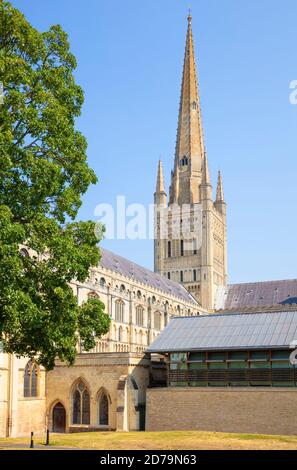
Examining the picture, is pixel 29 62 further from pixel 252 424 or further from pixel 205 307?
pixel 205 307

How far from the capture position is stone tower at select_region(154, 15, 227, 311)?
107000 millimetres

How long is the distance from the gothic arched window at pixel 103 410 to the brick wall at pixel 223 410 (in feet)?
13.0

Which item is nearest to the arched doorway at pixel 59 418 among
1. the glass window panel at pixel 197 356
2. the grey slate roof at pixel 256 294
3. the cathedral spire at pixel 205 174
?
the glass window panel at pixel 197 356

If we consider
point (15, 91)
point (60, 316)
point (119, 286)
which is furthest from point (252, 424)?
point (119, 286)

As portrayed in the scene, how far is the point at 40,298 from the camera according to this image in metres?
25.8

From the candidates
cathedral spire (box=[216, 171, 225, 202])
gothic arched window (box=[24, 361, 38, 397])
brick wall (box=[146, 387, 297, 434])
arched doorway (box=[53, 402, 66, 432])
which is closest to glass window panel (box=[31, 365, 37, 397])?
gothic arched window (box=[24, 361, 38, 397])

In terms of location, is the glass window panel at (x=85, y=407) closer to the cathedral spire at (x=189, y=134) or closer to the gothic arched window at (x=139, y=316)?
the gothic arched window at (x=139, y=316)

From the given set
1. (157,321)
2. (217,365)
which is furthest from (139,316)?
(217,365)

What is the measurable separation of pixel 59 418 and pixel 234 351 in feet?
50.9

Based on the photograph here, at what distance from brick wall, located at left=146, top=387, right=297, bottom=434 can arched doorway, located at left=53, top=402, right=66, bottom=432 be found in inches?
312

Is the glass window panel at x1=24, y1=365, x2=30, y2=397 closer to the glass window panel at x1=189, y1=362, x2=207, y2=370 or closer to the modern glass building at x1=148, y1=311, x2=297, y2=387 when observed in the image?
the modern glass building at x1=148, y1=311, x2=297, y2=387

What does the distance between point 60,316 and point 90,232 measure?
4085mm

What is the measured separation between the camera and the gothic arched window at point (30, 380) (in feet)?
155

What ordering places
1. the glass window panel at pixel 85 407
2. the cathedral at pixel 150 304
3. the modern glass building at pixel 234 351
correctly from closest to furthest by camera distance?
1. the modern glass building at pixel 234 351
2. the cathedral at pixel 150 304
3. the glass window panel at pixel 85 407
